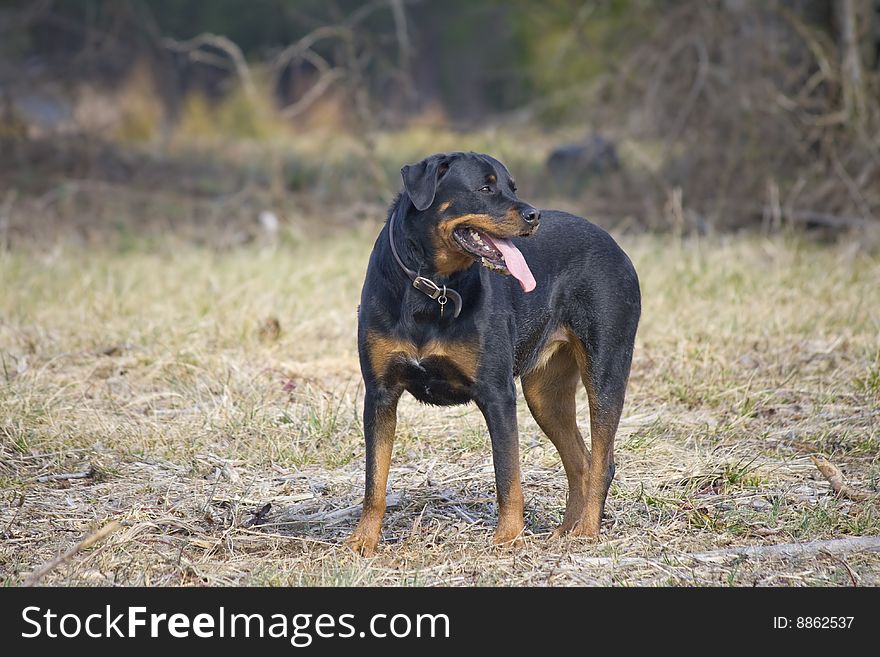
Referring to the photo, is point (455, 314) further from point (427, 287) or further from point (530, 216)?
point (530, 216)

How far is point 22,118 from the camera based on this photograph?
14.5 metres

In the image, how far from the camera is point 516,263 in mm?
4414

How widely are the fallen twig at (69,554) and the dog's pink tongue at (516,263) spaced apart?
1767 millimetres

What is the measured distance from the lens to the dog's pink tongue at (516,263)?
14.4ft

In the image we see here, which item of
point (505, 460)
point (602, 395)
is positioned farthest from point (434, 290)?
point (602, 395)

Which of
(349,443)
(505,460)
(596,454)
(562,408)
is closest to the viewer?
(505,460)

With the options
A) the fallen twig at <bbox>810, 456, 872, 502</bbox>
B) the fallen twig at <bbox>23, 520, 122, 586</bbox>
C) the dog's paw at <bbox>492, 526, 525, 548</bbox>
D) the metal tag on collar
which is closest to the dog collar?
the metal tag on collar

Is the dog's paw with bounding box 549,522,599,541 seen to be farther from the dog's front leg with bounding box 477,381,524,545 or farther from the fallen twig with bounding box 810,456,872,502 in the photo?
the fallen twig with bounding box 810,456,872,502

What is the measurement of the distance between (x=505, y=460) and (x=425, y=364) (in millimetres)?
499

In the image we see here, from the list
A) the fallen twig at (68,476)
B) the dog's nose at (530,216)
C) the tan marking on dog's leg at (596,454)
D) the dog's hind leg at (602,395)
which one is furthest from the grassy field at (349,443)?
the dog's nose at (530,216)

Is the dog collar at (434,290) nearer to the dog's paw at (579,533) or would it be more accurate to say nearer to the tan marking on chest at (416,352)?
the tan marking on chest at (416,352)

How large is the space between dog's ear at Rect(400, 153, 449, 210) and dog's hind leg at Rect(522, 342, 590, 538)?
1046 mm

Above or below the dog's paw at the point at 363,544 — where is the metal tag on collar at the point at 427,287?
above

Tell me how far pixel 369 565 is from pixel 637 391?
2.97 metres
